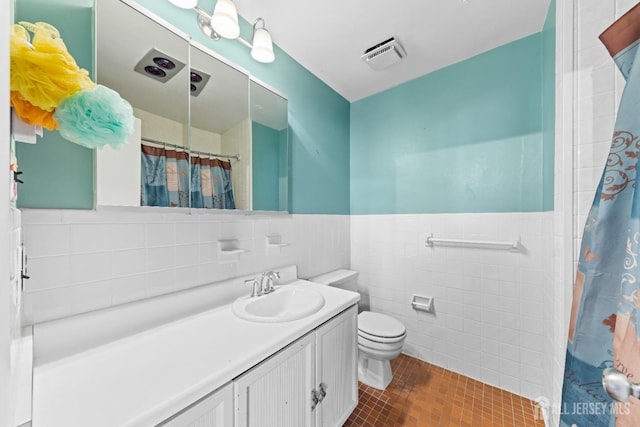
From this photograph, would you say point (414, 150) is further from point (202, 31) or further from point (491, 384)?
point (491, 384)

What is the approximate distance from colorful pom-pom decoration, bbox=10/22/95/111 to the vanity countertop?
663 millimetres

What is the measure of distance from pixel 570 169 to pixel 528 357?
1340 millimetres

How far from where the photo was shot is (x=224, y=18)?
1.19 metres

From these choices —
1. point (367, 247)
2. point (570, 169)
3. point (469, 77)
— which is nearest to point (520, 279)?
point (570, 169)

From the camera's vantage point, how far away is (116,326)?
90 centimetres

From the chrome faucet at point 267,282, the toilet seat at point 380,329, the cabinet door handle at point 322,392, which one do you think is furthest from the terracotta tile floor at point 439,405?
the chrome faucet at point 267,282

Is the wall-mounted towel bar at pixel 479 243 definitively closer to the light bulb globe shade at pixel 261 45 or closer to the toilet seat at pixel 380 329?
the toilet seat at pixel 380 329

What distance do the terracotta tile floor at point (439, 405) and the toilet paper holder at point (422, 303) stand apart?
1.51ft

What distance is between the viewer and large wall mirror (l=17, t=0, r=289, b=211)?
0.95 meters

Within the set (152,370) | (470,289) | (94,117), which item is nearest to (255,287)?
(152,370)

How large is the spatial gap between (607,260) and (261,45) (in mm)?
1703

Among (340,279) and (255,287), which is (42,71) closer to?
(255,287)

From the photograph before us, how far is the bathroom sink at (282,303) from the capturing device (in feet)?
3.74

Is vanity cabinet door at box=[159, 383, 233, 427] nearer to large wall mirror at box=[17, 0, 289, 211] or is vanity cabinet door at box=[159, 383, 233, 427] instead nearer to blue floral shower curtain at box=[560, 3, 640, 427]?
large wall mirror at box=[17, 0, 289, 211]
